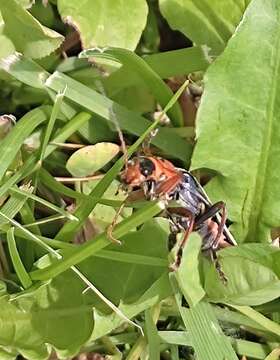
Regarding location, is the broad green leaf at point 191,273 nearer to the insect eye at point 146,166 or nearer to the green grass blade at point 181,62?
the insect eye at point 146,166

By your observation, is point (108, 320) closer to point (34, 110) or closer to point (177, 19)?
point (34, 110)

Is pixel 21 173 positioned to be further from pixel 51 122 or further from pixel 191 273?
pixel 191 273

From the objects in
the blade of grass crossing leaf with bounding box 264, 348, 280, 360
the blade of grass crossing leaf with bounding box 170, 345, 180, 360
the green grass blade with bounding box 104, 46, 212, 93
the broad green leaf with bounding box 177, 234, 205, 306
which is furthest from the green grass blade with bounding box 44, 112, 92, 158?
the blade of grass crossing leaf with bounding box 264, 348, 280, 360

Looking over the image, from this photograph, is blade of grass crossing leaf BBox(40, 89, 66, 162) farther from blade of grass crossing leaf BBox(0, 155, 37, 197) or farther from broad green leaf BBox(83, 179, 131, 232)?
broad green leaf BBox(83, 179, 131, 232)

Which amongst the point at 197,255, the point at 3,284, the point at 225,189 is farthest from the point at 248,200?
the point at 3,284

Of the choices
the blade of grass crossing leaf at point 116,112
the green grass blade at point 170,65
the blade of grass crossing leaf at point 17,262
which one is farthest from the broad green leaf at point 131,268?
the green grass blade at point 170,65

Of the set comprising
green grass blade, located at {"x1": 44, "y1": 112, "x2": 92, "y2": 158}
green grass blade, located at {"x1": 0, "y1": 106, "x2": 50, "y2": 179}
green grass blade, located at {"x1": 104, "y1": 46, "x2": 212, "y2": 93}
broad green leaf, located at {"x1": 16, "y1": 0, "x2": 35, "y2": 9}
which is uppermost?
broad green leaf, located at {"x1": 16, "y1": 0, "x2": 35, "y2": 9}
